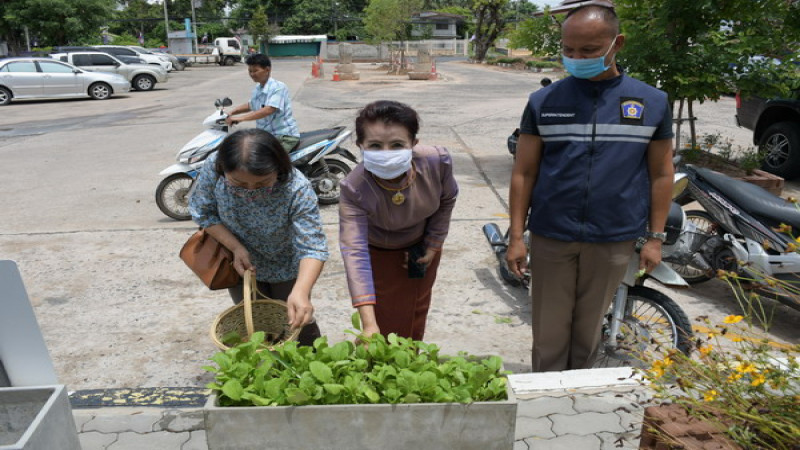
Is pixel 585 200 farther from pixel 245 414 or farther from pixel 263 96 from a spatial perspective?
pixel 263 96

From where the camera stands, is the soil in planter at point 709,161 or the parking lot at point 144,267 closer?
the parking lot at point 144,267

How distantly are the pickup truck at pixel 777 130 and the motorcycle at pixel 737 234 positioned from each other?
4172mm

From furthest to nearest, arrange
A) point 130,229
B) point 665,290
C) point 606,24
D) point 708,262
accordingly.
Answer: point 130,229 < point 665,290 < point 708,262 < point 606,24

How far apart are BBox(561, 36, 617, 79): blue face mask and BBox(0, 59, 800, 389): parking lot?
184cm

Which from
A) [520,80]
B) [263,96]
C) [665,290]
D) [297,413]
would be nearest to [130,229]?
[263,96]

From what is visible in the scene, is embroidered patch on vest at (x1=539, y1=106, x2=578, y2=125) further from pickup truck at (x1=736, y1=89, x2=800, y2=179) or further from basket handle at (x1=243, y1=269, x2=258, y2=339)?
pickup truck at (x1=736, y1=89, x2=800, y2=179)

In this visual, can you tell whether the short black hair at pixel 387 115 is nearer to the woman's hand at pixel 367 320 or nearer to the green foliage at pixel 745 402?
the woman's hand at pixel 367 320

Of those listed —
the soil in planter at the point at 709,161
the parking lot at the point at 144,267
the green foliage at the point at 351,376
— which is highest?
the green foliage at the point at 351,376

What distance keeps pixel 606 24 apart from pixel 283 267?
1718 millimetres

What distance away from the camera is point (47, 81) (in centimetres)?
1855

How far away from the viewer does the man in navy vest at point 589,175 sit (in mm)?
2469

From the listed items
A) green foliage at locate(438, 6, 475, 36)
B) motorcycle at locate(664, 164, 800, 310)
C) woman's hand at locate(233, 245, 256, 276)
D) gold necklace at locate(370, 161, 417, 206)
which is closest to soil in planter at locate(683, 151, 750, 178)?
motorcycle at locate(664, 164, 800, 310)

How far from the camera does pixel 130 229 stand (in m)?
6.27

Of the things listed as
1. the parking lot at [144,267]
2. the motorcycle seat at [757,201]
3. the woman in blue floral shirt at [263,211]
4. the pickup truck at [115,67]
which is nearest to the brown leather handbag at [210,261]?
the woman in blue floral shirt at [263,211]
